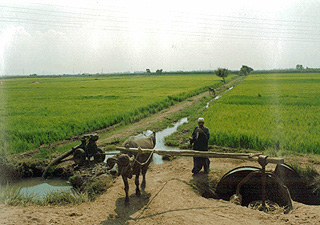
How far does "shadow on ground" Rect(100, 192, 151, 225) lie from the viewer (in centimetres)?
437

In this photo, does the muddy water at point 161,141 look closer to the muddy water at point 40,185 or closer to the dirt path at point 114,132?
the dirt path at point 114,132

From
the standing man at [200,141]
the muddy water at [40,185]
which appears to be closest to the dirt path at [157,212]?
the standing man at [200,141]

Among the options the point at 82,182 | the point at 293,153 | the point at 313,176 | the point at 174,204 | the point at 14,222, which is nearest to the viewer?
the point at 14,222

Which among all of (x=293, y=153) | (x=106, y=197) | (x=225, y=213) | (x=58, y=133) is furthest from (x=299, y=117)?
(x=58, y=133)

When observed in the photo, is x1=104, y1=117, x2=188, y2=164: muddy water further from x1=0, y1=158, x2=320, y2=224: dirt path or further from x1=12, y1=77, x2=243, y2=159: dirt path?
x1=0, y1=158, x2=320, y2=224: dirt path

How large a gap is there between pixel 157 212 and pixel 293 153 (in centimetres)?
569

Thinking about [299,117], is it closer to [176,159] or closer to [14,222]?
[176,159]

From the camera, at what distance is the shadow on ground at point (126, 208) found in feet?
14.3

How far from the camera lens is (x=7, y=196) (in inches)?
200

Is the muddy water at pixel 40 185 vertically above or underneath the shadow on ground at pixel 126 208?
underneath

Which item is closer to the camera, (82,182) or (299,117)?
(82,182)

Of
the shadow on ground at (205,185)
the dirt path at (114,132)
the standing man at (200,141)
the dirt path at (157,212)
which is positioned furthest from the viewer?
the dirt path at (114,132)

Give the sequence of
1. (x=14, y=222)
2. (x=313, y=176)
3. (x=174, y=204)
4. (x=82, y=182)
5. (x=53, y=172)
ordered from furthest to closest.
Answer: (x=53, y=172)
(x=82, y=182)
(x=313, y=176)
(x=174, y=204)
(x=14, y=222)

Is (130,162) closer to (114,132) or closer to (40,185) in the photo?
(40,185)
